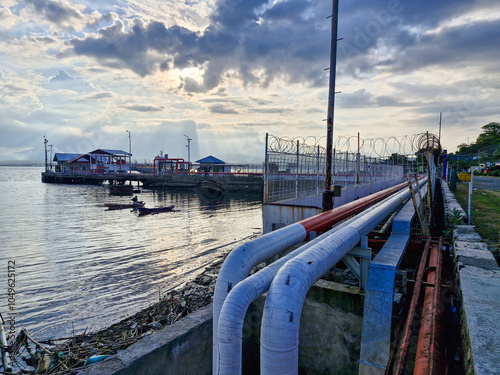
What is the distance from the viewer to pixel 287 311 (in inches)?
114

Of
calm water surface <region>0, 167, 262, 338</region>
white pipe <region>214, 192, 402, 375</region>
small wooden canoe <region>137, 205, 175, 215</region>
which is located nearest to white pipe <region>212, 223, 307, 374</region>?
white pipe <region>214, 192, 402, 375</region>

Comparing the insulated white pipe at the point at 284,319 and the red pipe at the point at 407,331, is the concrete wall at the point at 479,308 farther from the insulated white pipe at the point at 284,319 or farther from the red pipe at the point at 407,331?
the insulated white pipe at the point at 284,319

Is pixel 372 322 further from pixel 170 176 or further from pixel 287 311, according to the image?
pixel 170 176

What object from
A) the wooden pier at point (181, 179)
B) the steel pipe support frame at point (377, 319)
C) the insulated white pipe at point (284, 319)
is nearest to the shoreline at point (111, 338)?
the insulated white pipe at point (284, 319)

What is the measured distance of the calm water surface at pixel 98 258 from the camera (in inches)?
352

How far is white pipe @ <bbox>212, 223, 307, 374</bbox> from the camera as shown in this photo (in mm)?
3801

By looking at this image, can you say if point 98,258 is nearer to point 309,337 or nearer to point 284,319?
point 309,337

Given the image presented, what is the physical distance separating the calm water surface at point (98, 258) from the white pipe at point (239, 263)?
5.76m

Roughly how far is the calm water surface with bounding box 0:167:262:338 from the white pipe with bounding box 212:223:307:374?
576 centimetres

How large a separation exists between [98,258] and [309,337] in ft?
39.1

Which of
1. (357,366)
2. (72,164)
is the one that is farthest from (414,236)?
(72,164)

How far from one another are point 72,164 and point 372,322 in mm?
84886

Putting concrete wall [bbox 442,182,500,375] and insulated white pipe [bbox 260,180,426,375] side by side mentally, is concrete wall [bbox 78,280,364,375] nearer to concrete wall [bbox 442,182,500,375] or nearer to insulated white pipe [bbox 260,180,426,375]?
concrete wall [bbox 442,182,500,375]

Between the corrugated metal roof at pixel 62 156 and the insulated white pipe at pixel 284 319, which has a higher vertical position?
the corrugated metal roof at pixel 62 156
